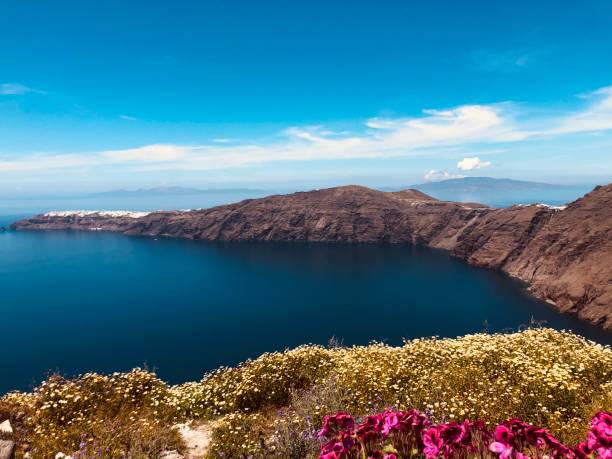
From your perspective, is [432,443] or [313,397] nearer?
[432,443]

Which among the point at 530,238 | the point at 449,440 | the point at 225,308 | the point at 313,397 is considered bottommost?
the point at 225,308

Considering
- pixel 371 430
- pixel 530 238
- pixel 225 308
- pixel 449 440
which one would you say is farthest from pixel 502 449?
pixel 530 238

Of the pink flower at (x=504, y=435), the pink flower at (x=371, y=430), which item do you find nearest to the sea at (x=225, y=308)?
the pink flower at (x=504, y=435)

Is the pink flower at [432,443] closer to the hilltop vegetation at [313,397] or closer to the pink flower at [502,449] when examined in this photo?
the pink flower at [502,449]

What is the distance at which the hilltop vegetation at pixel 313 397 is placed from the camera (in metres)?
10.7

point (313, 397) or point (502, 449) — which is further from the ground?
point (502, 449)

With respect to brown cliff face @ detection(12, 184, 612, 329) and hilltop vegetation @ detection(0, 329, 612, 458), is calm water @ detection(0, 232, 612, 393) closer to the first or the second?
brown cliff face @ detection(12, 184, 612, 329)

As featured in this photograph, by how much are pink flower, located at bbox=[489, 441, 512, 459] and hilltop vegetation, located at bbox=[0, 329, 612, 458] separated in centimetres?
600

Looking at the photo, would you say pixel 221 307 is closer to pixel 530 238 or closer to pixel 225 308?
pixel 225 308

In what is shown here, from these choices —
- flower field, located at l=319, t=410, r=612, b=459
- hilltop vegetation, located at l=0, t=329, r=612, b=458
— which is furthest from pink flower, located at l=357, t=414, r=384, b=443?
hilltop vegetation, located at l=0, t=329, r=612, b=458

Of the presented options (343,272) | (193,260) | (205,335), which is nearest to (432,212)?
(343,272)

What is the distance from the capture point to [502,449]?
14.1 feet

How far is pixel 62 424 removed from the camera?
41.1 feet

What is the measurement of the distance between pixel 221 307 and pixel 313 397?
75.8 metres
